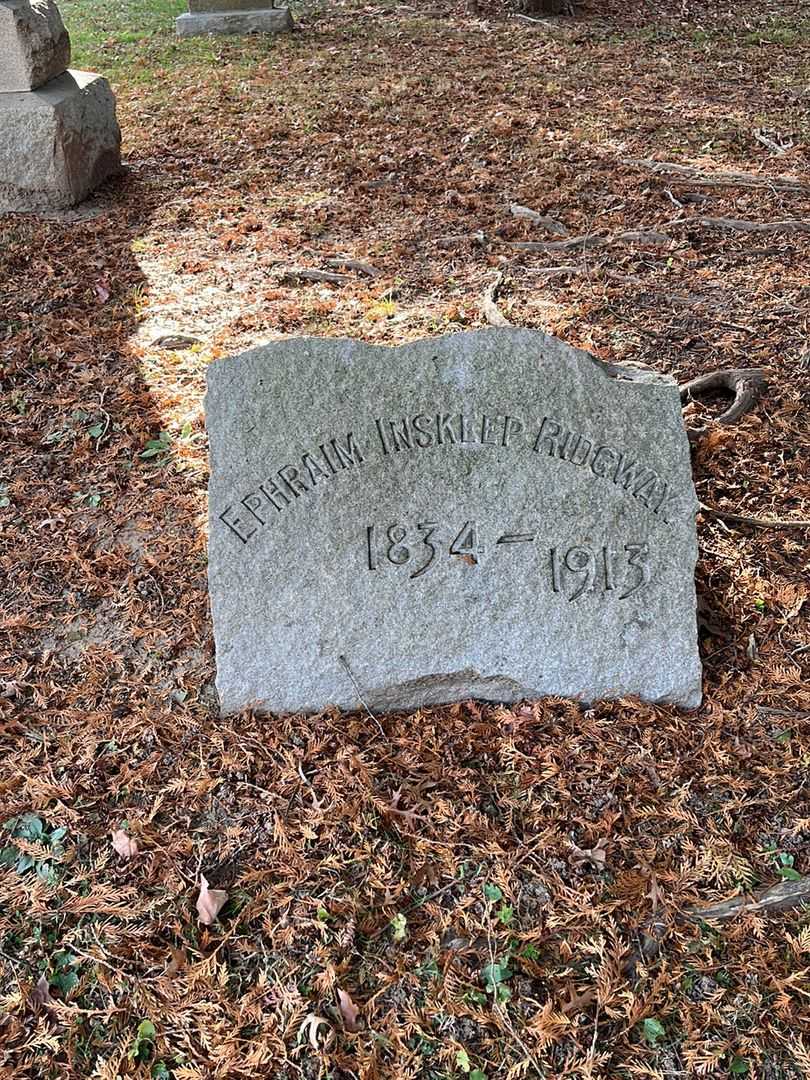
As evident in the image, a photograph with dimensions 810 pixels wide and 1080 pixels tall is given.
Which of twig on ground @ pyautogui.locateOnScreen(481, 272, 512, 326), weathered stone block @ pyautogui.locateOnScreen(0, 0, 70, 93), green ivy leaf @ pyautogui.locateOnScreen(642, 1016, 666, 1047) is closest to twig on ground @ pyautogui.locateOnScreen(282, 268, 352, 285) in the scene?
twig on ground @ pyautogui.locateOnScreen(481, 272, 512, 326)

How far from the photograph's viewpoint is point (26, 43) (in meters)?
5.79

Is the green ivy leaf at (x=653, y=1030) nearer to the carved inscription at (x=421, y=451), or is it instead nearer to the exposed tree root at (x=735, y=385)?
the carved inscription at (x=421, y=451)

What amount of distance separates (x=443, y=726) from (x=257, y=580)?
69 cm

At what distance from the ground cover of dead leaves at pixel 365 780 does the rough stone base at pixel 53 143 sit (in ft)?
2.79

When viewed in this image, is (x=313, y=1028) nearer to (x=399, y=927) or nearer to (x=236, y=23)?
(x=399, y=927)

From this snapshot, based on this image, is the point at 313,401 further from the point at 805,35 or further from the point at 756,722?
the point at 805,35

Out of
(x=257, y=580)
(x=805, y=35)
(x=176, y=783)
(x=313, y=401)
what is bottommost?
(x=805, y=35)

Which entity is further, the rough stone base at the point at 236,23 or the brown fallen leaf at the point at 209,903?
the rough stone base at the point at 236,23

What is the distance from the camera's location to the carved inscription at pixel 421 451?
2674 mm

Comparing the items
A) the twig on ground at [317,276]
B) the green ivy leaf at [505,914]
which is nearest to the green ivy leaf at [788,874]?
the green ivy leaf at [505,914]

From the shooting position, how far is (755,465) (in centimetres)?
363

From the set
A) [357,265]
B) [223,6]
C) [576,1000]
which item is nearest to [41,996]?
[576,1000]

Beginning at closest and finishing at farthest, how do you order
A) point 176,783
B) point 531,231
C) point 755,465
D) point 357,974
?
point 357,974, point 176,783, point 755,465, point 531,231

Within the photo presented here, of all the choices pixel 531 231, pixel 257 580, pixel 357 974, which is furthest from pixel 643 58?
pixel 357 974
